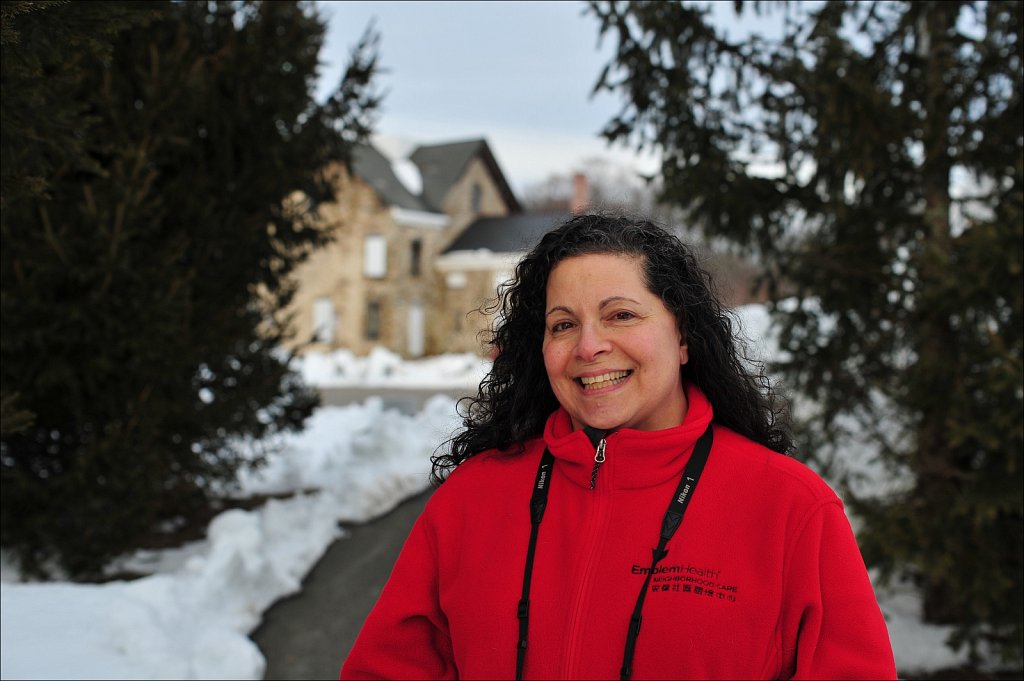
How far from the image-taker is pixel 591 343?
6.43ft

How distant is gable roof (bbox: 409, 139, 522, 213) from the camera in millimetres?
35000

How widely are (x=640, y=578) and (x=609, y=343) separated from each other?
1.64 feet

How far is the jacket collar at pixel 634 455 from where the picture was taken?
6.18 feet

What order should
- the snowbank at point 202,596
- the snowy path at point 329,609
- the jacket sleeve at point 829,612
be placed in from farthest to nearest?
the snowy path at point 329,609
the snowbank at point 202,596
the jacket sleeve at point 829,612

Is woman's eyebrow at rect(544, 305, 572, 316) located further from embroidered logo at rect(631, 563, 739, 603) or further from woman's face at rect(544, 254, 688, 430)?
embroidered logo at rect(631, 563, 739, 603)

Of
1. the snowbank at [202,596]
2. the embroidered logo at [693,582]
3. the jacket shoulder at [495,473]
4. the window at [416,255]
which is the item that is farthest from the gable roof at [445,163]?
the embroidered logo at [693,582]

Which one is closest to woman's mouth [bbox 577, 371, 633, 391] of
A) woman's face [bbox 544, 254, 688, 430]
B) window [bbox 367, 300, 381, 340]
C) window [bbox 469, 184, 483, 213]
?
woman's face [bbox 544, 254, 688, 430]

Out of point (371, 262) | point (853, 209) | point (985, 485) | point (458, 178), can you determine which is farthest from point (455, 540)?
point (458, 178)

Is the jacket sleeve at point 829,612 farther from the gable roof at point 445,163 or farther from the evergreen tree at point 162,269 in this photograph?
the gable roof at point 445,163

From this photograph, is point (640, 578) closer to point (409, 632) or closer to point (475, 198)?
point (409, 632)

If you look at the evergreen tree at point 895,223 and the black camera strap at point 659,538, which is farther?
the evergreen tree at point 895,223

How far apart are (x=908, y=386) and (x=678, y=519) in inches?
169

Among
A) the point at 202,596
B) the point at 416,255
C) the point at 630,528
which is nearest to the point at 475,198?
the point at 416,255

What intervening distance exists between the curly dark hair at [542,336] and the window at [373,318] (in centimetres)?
3045
